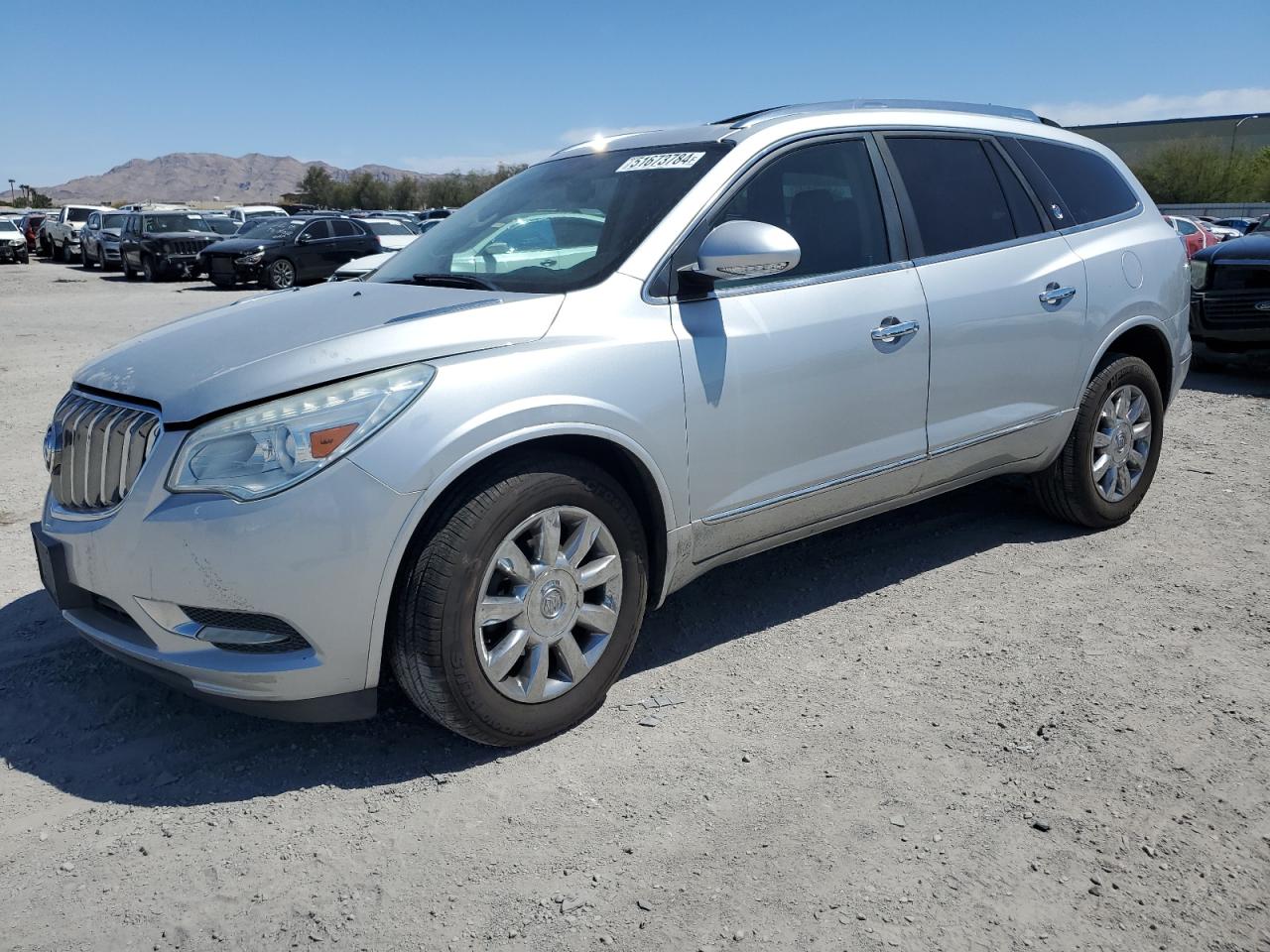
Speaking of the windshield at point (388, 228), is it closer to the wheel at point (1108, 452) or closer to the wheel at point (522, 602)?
the wheel at point (1108, 452)

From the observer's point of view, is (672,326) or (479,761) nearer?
(479,761)

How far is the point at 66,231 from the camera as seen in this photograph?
120ft

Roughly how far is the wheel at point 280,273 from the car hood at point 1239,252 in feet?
56.6

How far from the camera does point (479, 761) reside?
10.2ft

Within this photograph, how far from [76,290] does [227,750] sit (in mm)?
23588

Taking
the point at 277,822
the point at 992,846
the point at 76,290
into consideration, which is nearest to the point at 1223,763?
the point at 992,846

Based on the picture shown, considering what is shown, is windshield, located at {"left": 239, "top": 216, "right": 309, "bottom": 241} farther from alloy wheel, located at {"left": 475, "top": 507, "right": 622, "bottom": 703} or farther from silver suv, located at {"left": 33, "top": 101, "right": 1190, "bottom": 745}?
alloy wheel, located at {"left": 475, "top": 507, "right": 622, "bottom": 703}

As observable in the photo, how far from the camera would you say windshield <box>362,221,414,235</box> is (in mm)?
23231

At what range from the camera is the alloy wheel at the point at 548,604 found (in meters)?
→ 2.97

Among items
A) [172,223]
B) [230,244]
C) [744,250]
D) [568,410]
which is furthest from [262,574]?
[172,223]

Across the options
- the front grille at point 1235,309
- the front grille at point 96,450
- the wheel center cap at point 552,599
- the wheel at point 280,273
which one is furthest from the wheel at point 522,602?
the wheel at point 280,273

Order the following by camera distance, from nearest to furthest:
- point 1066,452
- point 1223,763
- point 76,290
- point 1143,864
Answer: point 1143,864 < point 1223,763 < point 1066,452 < point 76,290

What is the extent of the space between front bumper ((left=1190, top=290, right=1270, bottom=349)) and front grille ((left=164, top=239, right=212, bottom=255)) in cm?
2327

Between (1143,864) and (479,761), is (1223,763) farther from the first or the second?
(479,761)
